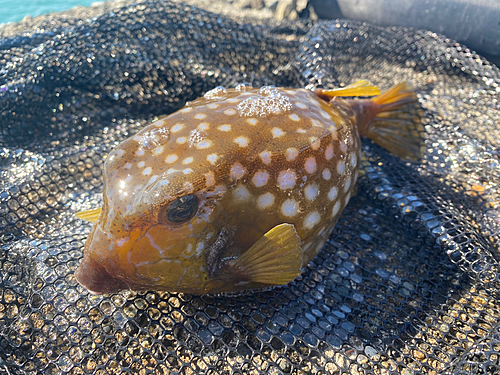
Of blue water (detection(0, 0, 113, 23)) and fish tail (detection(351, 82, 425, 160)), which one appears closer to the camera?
fish tail (detection(351, 82, 425, 160))

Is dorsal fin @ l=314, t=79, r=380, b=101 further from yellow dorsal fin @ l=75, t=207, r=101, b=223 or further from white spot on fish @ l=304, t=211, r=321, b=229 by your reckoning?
yellow dorsal fin @ l=75, t=207, r=101, b=223

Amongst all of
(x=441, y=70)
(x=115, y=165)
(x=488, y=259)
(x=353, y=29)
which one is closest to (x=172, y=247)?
(x=115, y=165)

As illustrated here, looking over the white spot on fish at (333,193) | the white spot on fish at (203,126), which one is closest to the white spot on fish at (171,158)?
the white spot on fish at (203,126)

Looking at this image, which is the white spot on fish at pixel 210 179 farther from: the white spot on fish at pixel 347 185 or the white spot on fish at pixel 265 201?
the white spot on fish at pixel 347 185

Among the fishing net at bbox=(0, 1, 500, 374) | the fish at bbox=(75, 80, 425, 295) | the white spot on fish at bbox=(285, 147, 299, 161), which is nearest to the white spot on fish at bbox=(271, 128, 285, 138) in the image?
the fish at bbox=(75, 80, 425, 295)

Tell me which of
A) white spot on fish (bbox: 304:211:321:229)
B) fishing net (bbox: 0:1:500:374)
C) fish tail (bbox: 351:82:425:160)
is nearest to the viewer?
fishing net (bbox: 0:1:500:374)

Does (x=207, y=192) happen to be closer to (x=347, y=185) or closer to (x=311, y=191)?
(x=311, y=191)

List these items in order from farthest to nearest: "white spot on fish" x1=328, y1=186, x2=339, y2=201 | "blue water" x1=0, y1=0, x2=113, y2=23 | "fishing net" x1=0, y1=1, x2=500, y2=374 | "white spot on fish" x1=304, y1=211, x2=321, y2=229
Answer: "blue water" x1=0, y1=0, x2=113, y2=23 → "white spot on fish" x1=328, y1=186, x2=339, y2=201 → "white spot on fish" x1=304, y1=211, x2=321, y2=229 → "fishing net" x1=0, y1=1, x2=500, y2=374
